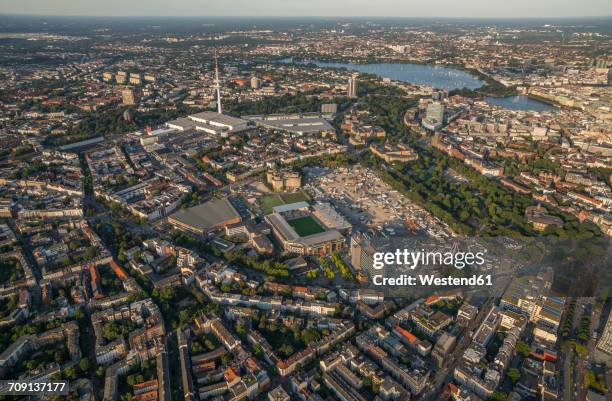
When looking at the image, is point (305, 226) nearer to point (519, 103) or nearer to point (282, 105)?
point (282, 105)

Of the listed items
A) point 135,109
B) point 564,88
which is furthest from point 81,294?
point 564,88

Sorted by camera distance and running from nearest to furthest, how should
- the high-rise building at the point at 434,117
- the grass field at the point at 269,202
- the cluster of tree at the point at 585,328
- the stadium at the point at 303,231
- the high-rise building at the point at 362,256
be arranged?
the cluster of tree at the point at 585,328, the high-rise building at the point at 362,256, the stadium at the point at 303,231, the grass field at the point at 269,202, the high-rise building at the point at 434,117

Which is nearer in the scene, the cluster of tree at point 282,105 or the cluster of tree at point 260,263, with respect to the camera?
the cluster of tree at point 260,263

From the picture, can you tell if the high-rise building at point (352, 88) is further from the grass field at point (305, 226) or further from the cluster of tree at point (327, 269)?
the cluster of tree at point (327, 269)

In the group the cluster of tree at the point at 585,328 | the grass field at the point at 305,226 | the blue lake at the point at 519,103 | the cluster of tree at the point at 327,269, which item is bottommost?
the cluster of tree at the point at 585,328

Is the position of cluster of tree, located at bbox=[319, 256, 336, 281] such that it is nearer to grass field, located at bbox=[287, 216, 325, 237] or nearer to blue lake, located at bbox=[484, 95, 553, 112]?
grass field, located at bbox=[287, 216, 325, 237]

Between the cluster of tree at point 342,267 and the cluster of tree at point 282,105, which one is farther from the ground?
the cluster of tree at point 282,105

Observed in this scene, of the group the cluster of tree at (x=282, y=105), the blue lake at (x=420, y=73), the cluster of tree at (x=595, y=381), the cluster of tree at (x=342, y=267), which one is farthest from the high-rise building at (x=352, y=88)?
the cluster of tree at (x=595, y=381)

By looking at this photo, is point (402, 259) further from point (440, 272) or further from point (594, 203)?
point (594, 203)
